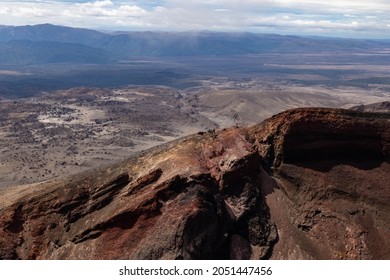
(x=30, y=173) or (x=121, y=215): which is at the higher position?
(x=121, y=215)

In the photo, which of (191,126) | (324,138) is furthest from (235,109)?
(324,138)

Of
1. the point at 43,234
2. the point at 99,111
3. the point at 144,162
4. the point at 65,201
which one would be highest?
the point at 144,162

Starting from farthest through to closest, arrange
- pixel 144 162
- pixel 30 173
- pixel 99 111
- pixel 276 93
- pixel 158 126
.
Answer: pixel 276 93, pixel 99 111, pixel 158 126, pixel 30 173, pixel 144 162

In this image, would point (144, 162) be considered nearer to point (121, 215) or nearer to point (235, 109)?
point (121, 215)

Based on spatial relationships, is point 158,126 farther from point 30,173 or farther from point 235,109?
point 30,173

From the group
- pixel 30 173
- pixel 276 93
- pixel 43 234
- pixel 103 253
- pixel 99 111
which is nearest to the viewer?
pixel 103 253

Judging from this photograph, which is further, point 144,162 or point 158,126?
point 158,126

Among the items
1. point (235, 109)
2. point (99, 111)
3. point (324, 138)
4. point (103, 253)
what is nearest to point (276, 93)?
point (235, 109)
